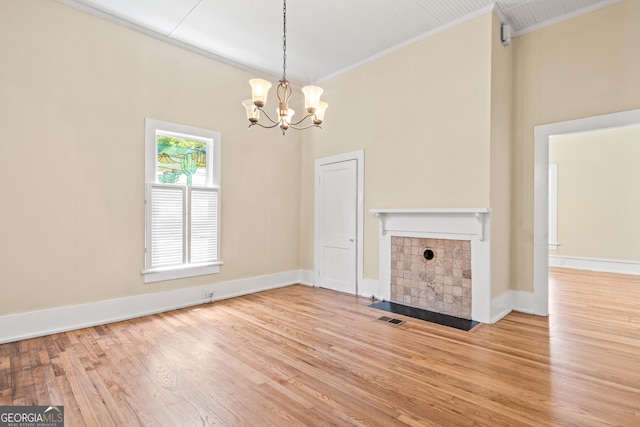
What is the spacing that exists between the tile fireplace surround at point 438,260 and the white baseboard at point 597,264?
187 inches

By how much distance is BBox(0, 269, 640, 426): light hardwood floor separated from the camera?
2.00m

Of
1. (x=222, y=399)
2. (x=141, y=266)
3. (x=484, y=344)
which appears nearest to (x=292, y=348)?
(x=222, y=399)

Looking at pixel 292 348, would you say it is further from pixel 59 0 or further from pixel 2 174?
pixel 59 0

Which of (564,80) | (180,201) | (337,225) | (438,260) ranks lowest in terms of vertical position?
(438,260)

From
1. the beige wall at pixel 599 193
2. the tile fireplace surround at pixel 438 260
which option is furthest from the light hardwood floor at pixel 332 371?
the beige wall at pixel 599 193

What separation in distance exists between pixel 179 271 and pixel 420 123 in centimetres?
379

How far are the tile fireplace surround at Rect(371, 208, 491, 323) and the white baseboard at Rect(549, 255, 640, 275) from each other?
4754 mm

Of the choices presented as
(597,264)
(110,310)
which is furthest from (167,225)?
(597,264)

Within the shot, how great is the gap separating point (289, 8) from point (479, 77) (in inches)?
92.1

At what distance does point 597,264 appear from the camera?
6.55 metres

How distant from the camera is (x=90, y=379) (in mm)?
2420

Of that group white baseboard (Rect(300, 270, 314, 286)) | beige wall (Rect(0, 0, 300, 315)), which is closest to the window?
beige wall (Rect(0, 0, 300, 315))

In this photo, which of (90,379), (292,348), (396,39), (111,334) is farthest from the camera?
(396,39)

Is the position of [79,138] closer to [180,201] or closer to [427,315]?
[180,201]
